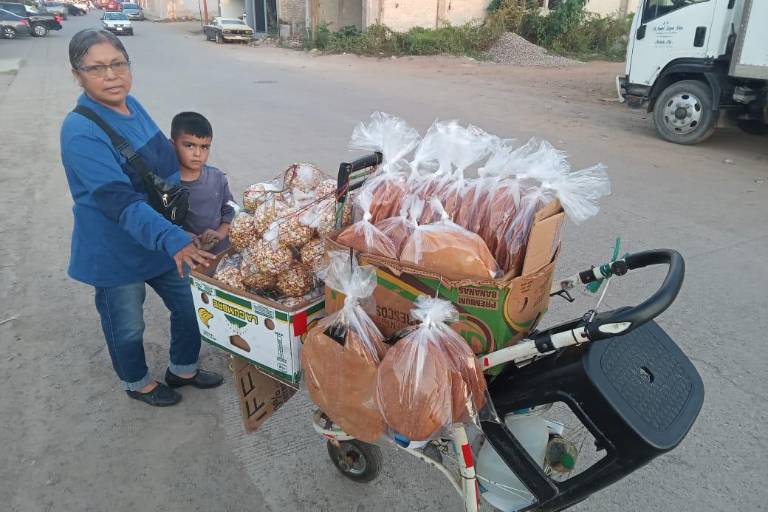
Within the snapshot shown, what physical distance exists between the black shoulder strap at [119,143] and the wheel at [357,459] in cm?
137

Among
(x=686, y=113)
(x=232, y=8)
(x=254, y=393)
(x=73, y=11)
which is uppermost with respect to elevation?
(x=73, y=11)

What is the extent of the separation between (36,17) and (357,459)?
33343mm

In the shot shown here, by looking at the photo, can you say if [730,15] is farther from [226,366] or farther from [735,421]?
→ [226,366]

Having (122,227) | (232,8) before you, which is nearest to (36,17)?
(232,8)

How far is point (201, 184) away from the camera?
271 centimetres

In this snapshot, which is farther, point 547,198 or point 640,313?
point 547,198

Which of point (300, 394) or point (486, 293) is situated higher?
point (486, 293)

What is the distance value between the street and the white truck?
43 centimetres

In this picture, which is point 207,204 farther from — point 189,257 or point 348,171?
point 348,171

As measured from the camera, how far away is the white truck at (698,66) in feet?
22.0

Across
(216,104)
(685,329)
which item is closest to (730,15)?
(685,329)

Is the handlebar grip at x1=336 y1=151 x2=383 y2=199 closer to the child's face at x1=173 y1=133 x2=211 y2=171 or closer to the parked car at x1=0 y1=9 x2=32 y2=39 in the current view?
the child's face at x1=173 y1=133 x2=211 y2=171

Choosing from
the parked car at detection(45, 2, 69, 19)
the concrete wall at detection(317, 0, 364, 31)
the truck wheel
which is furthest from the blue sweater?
the parked car at detection(45, 2, 69, 19)

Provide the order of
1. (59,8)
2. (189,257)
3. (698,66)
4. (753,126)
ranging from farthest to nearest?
1. (59,8)
2. (753,126)
3. (698,66)
4. (189,257)
